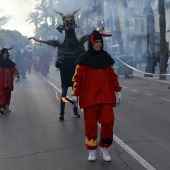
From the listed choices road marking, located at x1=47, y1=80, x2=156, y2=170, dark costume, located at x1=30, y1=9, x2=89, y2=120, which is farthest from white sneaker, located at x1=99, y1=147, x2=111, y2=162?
dark costume, located at x1=30, y1=9, x2=89, y2=120

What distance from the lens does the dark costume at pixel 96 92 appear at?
686 cm

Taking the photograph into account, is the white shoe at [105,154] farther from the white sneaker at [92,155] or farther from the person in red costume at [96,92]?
the white sneaker at [92,155]

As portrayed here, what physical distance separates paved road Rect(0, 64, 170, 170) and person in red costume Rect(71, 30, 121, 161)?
335 millimetres

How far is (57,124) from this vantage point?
10.3m

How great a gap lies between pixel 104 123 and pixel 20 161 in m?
1.28

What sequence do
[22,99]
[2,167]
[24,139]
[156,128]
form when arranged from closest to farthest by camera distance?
[2,167] < [24,139] < [156,128] < [22,99]

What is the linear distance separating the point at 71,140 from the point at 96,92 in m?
1.82

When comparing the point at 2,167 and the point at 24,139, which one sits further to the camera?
the point at 24,139

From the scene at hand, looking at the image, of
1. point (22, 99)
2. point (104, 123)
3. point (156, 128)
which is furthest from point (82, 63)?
point (22, 99)

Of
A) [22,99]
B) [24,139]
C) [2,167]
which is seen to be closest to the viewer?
[2,167]

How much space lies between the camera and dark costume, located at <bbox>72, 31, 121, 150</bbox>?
6.86 m

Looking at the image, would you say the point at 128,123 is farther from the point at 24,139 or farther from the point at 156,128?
the point at 24,139

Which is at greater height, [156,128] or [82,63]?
[82,63]

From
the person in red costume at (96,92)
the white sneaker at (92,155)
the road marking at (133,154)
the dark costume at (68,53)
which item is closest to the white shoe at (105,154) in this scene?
the person in red costume at (96,92)
